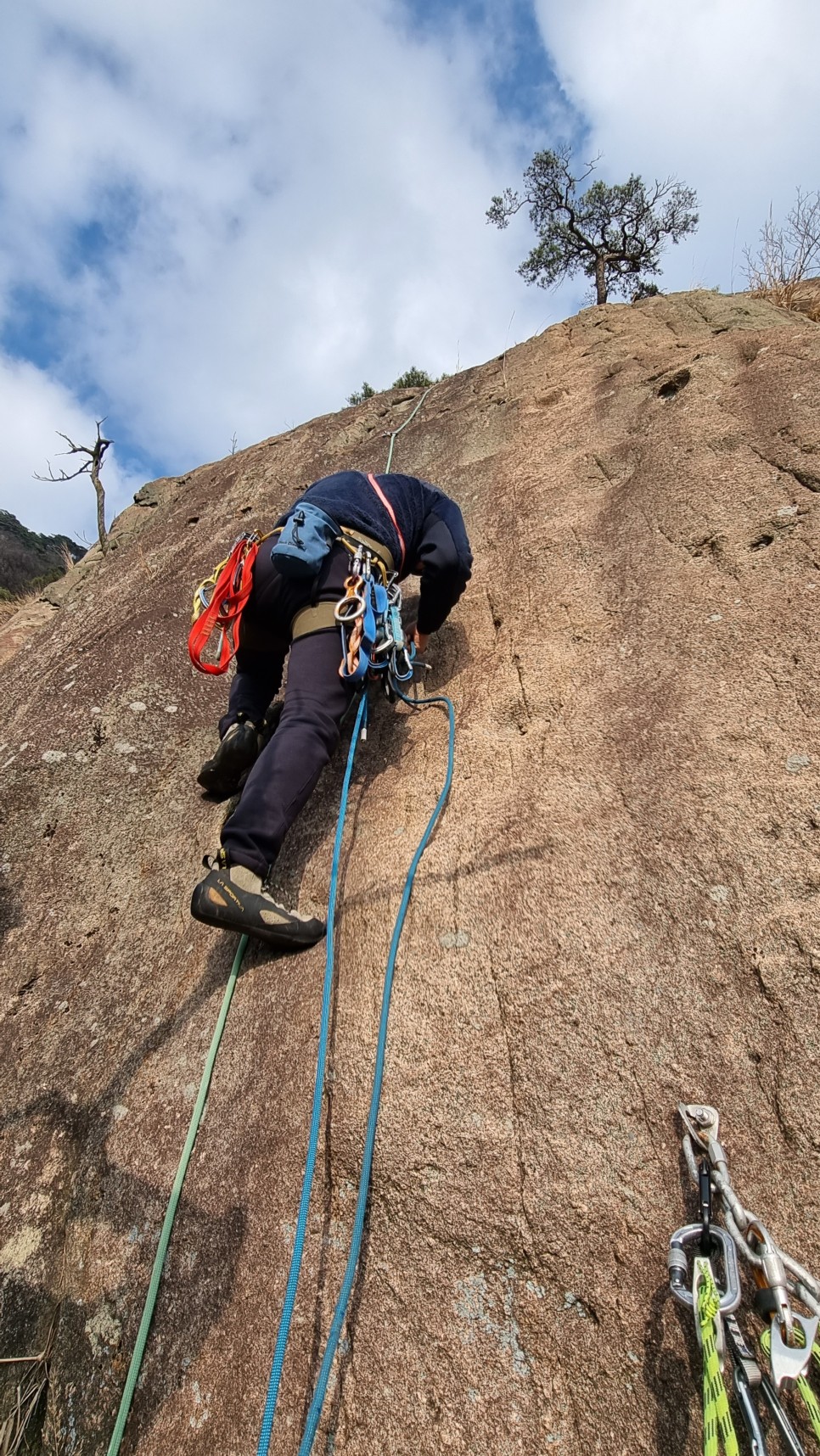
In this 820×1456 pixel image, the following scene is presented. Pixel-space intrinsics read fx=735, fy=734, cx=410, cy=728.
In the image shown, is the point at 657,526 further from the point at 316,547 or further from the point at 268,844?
the point at 268,844

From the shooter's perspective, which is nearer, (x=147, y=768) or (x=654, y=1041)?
(x=654, y=1041)

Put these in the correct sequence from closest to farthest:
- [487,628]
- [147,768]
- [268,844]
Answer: [268,844], [487,628], [147,768]

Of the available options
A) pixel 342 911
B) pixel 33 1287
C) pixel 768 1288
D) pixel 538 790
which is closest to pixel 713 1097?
pixel 768 1288

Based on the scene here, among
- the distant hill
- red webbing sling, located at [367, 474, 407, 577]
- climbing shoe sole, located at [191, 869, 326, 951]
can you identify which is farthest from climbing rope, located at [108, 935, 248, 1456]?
the distant hill

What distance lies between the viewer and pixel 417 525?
3514 mm

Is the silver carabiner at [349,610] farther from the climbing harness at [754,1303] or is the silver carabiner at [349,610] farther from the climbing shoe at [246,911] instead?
the climbing harness at [754,1303]

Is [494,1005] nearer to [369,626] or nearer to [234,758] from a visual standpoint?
[369,626]

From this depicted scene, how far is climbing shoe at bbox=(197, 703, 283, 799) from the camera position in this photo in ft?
11.0

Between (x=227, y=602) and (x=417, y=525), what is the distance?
0.99m

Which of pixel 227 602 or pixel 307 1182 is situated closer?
pixel 307 1182

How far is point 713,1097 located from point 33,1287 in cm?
203

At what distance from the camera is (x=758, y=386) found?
370 cm

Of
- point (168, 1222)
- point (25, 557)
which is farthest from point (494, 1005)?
point (25, 557)

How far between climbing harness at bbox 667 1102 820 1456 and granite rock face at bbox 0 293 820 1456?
9cm
